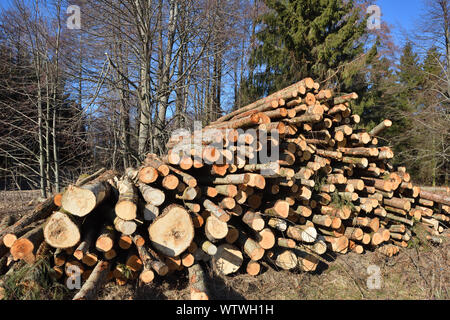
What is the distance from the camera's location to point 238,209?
137 inches

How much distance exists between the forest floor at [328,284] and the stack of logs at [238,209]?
5.7 inches

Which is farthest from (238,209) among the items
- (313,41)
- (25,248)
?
(313,41)

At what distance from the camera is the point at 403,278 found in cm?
354

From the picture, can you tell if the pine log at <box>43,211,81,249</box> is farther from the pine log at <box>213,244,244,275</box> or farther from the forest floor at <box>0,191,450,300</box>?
the pine log at <box>213,244,244,275</box>

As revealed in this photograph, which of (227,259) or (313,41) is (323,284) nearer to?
(227,259)

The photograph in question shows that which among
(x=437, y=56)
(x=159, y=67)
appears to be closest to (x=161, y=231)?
(x=159, y=67)

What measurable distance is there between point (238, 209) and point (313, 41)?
868 cm

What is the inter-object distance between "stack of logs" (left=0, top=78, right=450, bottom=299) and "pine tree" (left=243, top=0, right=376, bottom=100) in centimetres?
570

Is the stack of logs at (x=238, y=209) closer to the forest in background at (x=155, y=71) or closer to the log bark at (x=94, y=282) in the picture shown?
the log bark at (x=94, y=282)

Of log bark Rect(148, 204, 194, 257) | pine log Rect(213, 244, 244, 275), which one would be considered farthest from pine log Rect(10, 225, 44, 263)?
pine log Rect(213, 244, 244, 275)

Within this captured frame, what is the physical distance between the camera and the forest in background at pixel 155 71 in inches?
271

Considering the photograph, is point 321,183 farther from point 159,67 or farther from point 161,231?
point 159,67
